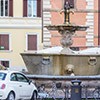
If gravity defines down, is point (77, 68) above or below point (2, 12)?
below

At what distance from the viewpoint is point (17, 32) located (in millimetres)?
53156

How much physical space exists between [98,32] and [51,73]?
87.4 ft

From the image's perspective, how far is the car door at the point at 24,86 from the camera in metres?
23.3

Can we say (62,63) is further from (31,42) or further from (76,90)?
(31,42)

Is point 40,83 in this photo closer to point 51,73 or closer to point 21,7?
point 51,73

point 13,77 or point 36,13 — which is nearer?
point 13,77

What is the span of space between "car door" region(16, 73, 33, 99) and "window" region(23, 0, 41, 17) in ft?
98.5

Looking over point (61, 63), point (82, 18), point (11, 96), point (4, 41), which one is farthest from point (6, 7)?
point (11, 96)

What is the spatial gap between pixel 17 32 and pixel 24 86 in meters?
30.0

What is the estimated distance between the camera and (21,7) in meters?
53.3

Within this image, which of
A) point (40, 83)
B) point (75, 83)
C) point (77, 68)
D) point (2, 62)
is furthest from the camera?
point (2, 62)

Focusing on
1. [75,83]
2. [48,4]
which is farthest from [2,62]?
[75,83]

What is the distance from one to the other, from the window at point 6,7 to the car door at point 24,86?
30026 mm

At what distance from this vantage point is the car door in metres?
23.3
